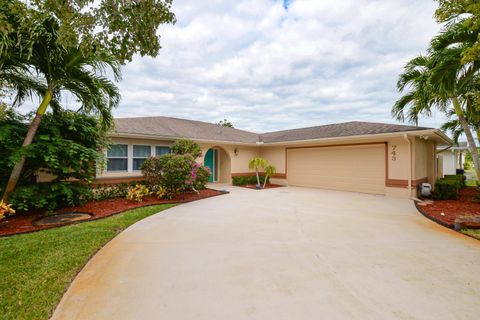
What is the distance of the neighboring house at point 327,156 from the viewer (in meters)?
9.52

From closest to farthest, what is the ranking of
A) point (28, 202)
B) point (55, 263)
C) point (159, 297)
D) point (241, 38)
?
point (159, 297) < point (55, 263) < point (28, 202) < point (241, 38)

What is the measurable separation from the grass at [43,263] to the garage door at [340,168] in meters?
10.5

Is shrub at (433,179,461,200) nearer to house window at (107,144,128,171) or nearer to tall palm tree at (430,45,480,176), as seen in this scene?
tall palm tree at (430,45,480,176)

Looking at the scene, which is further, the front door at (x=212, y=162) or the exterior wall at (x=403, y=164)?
the front door at (x=212, y=162)

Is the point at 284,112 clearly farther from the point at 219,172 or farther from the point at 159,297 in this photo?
the point at 159,297

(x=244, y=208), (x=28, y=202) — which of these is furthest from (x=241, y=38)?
(x=28, y=202)

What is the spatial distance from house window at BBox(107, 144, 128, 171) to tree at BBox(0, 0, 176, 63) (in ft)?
20.8

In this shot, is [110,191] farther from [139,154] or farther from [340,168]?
[340,168]

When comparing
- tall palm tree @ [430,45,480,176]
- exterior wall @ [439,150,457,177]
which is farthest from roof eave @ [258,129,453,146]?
exterior wall @ [439,150,457,177]

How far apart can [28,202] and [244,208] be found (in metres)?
6.41

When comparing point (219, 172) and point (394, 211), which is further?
point (219, 172)

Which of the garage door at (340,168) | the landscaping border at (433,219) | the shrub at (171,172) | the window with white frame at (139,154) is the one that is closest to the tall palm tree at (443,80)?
the garage door at (340,168)

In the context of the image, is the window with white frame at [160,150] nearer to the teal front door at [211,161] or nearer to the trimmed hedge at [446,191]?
the teal front door at [211,161]

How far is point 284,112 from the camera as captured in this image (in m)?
21.7
